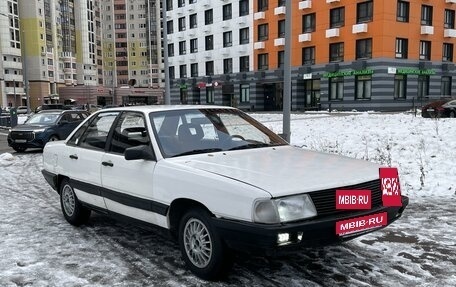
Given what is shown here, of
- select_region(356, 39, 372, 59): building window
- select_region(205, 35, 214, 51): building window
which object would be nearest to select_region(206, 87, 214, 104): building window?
select_region(205, 35, 214, 51): building window

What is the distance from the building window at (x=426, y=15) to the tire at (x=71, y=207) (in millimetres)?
38725

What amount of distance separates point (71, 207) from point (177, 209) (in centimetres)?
238

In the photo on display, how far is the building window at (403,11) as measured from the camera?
36.4m

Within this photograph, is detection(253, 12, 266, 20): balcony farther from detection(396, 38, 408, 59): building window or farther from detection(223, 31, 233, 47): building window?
detection(396, 38, 408, 59): building window

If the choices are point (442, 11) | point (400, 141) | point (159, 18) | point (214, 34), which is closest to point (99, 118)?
point (400, 141)

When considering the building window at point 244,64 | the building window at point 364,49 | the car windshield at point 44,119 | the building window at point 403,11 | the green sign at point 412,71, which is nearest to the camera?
the car windshield at point 44,119

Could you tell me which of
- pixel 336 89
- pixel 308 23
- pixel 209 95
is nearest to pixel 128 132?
pixel 336 89

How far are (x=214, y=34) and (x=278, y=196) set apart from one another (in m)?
50.2

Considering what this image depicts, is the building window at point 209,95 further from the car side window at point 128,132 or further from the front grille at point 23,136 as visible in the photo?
the car side window at point 128,132

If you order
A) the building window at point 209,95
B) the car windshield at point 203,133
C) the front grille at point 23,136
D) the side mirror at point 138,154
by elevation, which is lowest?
the front grille at point 23,136

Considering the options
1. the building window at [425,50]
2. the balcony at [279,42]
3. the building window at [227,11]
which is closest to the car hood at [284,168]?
the building window at [425,50]

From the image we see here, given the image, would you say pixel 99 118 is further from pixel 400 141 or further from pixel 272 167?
pixel 400 141

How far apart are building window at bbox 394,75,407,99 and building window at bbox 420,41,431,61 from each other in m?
2.99

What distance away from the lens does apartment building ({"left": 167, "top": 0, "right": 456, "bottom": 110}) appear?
119ft
